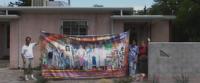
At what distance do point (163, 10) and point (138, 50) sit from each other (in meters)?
20.7

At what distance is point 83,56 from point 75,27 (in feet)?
15.6

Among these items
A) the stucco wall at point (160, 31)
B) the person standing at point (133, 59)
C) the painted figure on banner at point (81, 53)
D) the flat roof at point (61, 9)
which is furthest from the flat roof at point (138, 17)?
the painted figure on banner at point (81, 53)

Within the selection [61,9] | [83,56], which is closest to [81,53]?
[83,56]

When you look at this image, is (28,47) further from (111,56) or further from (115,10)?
(115,10)

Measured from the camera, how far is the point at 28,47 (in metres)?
18.4

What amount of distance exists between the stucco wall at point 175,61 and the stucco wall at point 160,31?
7.02 metres

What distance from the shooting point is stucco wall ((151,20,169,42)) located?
78.5 ft

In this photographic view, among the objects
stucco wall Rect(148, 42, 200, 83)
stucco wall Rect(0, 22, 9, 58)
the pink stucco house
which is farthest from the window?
stucco wall Rect(0, 22, 9, 58)

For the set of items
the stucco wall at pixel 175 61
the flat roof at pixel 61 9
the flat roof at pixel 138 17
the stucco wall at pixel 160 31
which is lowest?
the stucco wall at pixel 175 61

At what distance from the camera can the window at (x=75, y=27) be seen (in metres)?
22.8

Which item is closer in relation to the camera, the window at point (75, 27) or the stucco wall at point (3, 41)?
the window at point (75, 27)

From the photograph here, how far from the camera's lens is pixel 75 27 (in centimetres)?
2280

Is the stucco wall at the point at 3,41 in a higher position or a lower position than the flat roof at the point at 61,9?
lower

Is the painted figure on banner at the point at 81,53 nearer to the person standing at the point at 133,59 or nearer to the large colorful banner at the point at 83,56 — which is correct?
the large colorful banner at the point at 83,56
